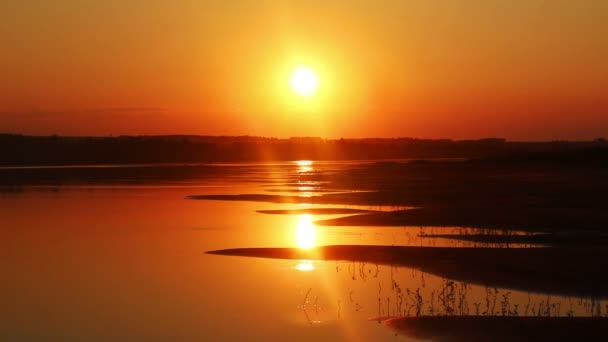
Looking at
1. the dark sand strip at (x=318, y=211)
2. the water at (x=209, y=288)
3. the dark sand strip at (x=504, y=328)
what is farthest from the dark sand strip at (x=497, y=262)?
the dark sand strip at (x=318, y=211)

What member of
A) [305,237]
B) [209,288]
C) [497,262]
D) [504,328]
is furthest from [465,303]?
[305,237]

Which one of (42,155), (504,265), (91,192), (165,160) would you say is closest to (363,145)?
(165,160)

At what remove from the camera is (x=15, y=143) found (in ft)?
474

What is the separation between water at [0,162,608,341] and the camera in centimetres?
1394

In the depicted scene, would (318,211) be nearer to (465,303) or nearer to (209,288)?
(209,288)

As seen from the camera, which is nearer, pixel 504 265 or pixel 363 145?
pixel 504 265

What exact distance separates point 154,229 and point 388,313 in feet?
55.0

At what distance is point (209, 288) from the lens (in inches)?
690

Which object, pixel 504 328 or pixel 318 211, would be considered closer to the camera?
pixel 504 328

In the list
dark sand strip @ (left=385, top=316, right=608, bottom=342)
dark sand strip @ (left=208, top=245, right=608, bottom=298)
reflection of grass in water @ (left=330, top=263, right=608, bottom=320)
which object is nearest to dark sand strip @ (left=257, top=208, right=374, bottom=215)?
dark sand strip @ (left=208, top=245, right=608, bottom=298)

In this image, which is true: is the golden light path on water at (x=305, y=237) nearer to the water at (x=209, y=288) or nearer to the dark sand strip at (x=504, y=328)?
the water at (x=209, y=288)

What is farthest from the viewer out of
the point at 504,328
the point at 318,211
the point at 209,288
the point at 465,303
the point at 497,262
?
the point at 318,211

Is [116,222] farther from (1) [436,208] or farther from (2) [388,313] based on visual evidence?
(2) [388,313]

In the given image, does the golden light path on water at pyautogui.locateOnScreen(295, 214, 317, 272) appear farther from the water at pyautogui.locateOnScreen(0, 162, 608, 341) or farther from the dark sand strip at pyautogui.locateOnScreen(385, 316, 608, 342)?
the dark sand strip at pyautogui.locateOnScreen(385, 316, 608, 342)
